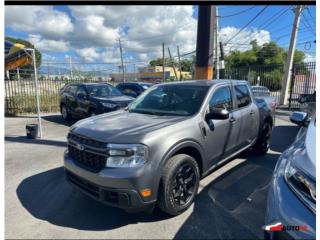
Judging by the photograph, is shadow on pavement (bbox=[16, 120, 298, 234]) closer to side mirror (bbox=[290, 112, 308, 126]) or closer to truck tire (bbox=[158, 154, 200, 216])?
truck tire (bbox=[158, 154, 200, 216])

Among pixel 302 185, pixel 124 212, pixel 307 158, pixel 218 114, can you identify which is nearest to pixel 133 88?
pixel 218 114

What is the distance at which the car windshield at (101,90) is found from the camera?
8.97 meters

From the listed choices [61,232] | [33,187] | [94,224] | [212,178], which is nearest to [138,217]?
[94,224]

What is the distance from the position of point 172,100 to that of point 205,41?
6.76 meters

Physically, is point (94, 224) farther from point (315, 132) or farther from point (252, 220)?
point (315, 132)

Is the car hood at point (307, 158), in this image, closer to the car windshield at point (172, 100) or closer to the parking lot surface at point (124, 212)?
the parking lot surface at point (124, 212)

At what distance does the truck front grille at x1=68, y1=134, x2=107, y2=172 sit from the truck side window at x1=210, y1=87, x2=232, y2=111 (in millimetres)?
1899

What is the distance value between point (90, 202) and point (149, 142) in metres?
1.50

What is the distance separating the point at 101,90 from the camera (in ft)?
30.4

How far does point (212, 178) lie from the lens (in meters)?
4.11

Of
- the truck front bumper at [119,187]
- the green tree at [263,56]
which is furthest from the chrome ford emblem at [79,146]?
the green tree at [263,56]

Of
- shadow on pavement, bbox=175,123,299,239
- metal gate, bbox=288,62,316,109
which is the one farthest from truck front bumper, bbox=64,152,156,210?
metal gate, bbox=288,62,316,109

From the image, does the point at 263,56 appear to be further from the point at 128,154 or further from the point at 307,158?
the point at 128,154

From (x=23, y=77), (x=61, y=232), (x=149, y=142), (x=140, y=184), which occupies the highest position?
(x=23, y=77)
